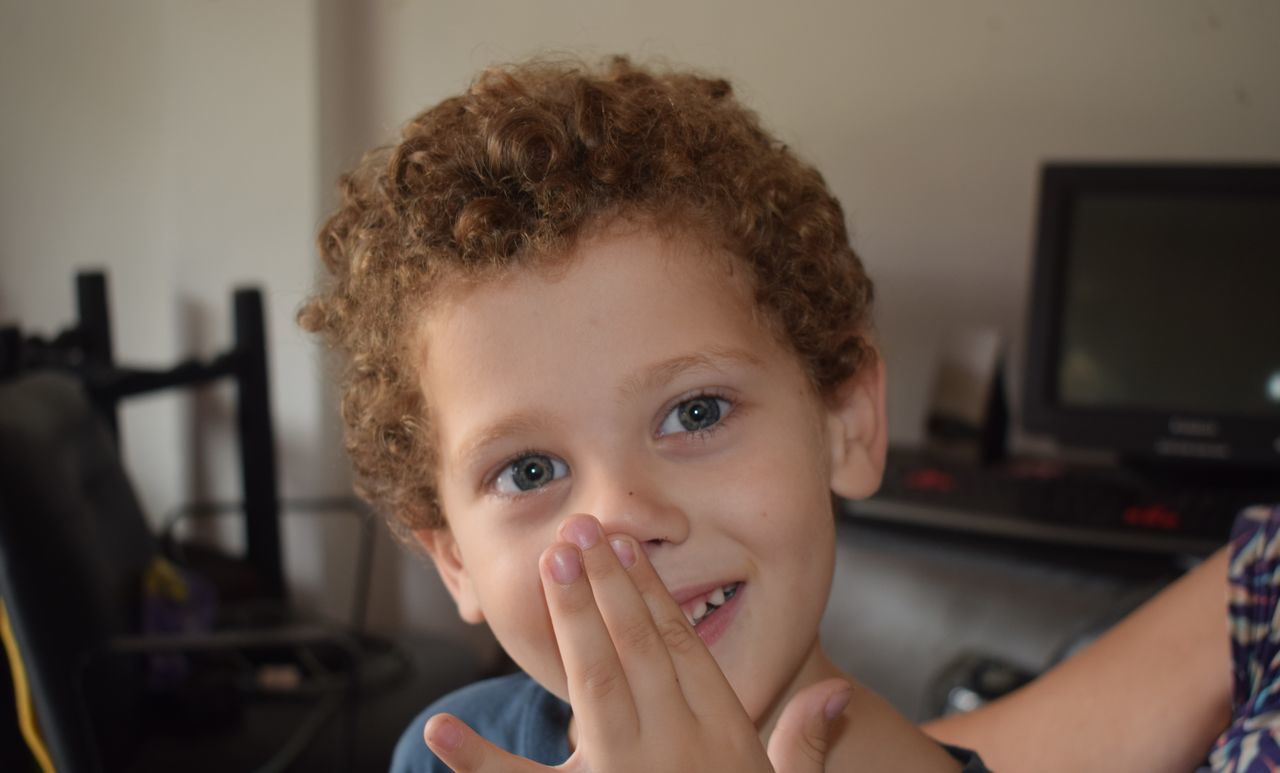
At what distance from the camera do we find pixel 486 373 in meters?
0.75

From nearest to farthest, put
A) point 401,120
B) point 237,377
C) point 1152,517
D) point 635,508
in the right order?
point 635,508
point 1152,517
point 237,377
point 401,120

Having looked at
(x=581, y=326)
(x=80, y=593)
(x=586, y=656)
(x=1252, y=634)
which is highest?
(x=581, y=326)

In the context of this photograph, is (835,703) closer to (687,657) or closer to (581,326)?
(687,657)

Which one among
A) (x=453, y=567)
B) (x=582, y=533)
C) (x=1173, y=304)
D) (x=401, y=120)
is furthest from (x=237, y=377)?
(x=582, y=533)

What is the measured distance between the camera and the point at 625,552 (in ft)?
2.04

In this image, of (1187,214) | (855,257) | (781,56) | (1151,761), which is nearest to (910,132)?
(781,56)

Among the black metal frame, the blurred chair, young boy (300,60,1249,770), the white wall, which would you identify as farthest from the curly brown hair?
the black metal frame

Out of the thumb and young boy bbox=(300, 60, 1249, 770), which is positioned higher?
young boy bbox=(300, 60, 1249, 770)

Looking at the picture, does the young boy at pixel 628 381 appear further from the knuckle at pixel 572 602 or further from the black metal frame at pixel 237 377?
the black metal frame at pixel 237 377

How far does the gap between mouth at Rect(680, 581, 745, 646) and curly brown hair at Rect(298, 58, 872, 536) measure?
0.62 feet

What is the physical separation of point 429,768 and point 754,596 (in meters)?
0.32

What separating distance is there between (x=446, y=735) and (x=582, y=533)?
116 millimetres

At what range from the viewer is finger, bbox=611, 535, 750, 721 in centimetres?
59

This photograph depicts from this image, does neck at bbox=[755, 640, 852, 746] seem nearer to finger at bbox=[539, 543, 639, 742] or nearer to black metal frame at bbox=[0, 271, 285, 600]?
finger at bbox=[539, 543, 639, 742]
